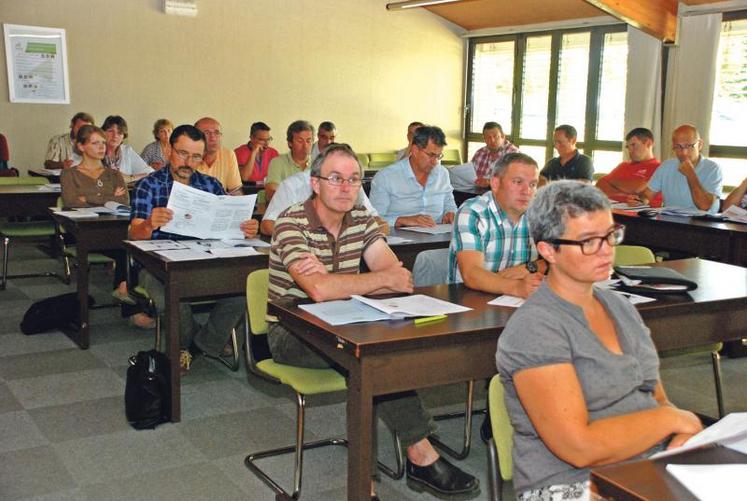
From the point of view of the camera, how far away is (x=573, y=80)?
10.2m

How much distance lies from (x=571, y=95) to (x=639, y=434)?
9.10 m

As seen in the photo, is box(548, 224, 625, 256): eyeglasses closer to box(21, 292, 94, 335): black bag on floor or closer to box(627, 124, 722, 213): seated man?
box(21, 292, 94, 335): black bag on floor

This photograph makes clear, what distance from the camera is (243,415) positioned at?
3.55m

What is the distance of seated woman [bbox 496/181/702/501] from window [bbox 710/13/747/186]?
731cm

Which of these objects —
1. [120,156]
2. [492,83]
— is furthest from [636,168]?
[492,83]

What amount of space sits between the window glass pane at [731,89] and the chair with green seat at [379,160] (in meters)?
4.29

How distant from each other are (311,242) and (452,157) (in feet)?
30.0

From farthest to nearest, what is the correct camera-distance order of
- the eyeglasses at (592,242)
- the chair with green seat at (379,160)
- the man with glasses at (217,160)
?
1. the chair with green seat at (379,160)
2. the man with glasses at (217,160)
3. the eyeglasses at (592,242)

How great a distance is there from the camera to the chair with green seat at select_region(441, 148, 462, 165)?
461 inches

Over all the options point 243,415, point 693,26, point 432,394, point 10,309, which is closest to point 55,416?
point 243,415

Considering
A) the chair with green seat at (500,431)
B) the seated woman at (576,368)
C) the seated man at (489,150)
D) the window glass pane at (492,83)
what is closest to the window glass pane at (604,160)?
the window glass pane at (492,83)

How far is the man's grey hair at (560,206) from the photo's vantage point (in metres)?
1.86

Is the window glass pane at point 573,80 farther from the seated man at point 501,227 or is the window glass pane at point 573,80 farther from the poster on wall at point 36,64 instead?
the seated man at point 501,227

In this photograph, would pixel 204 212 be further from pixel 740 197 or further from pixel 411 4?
pixel 411 4
